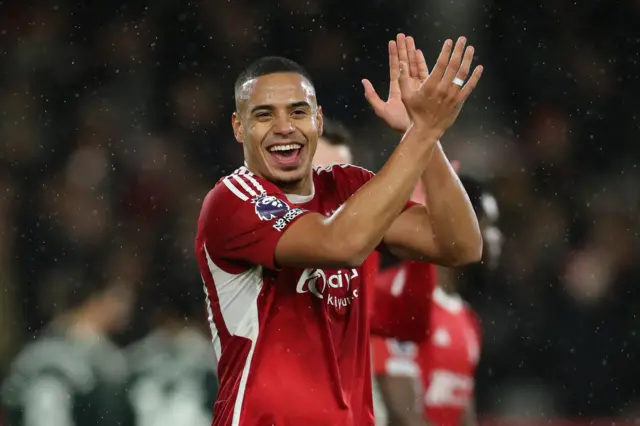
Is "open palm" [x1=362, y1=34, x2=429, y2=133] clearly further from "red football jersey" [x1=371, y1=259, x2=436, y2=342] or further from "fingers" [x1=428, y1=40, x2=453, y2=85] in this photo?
"red football jersey" [x1=371, y1=259, x2=436, y2=342]

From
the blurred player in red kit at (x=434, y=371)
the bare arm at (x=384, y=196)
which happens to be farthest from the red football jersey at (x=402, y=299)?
the bare arm at (x=384, y=196)

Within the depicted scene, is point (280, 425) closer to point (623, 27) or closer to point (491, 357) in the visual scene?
point (491, 357)

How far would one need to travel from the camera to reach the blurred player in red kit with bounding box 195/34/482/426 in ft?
8.98

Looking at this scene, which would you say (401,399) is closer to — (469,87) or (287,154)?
(287,154)

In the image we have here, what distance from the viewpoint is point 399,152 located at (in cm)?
273

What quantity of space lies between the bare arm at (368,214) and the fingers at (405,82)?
98mm

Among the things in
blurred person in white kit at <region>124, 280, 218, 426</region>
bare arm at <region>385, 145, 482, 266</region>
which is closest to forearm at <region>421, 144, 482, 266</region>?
bare arm at <region>385, 145, 482, 266</region>

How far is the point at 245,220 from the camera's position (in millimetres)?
2896

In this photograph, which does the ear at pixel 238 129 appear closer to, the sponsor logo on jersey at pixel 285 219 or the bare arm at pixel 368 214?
the sponsor logo on jersey at pixel 285 219

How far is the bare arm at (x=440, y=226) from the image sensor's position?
10.1ft

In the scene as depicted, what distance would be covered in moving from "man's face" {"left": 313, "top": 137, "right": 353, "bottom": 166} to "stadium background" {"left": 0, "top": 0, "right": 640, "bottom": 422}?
237cm

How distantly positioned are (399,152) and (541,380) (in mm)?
4573

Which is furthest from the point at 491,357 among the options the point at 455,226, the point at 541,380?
the point at 455,226

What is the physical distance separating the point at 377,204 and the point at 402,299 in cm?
217
